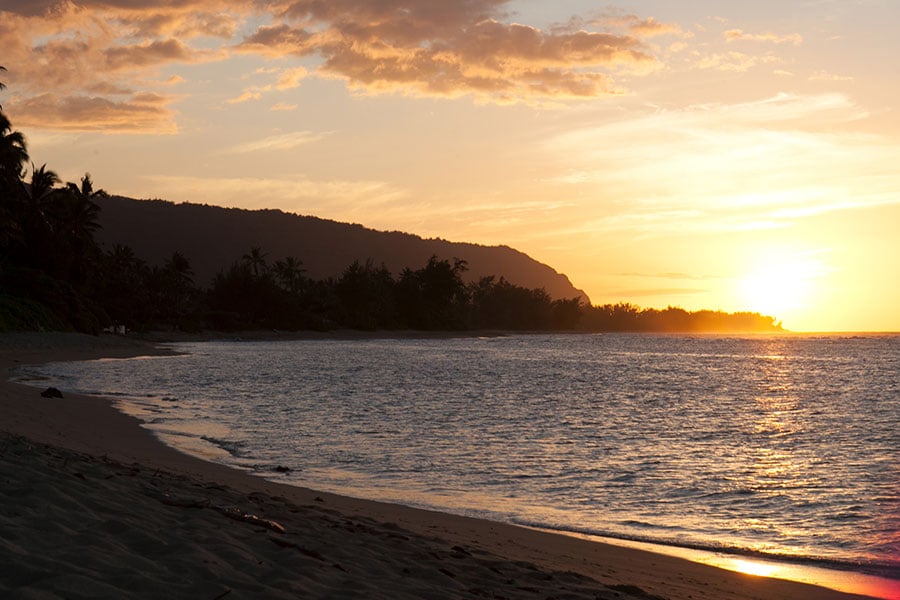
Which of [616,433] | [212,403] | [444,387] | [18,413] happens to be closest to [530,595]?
[18,413]

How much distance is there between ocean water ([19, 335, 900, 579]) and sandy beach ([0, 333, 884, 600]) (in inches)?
88.4

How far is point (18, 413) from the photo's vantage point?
19.8 m

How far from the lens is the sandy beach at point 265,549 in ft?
22.9

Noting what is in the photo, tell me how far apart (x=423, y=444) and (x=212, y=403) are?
1305cm

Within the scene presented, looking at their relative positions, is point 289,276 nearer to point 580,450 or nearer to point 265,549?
point 580,450

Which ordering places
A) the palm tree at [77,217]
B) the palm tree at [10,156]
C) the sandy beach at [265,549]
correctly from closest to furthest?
the sandy beach at [265,549], the palm tree at [10,156], the palm tree at [77,217]

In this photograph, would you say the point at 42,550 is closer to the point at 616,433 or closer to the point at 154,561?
the point at 154,561

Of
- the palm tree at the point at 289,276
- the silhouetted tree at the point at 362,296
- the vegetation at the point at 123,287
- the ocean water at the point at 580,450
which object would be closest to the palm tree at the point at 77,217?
the vegetation at the point at 123,287

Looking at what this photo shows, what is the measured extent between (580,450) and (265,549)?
1700cm

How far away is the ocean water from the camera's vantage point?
49.2 ft

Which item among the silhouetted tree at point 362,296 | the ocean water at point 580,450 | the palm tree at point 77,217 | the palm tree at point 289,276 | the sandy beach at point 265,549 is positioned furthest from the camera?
the silhouetted tree at point 362,296

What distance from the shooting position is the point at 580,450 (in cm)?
2455

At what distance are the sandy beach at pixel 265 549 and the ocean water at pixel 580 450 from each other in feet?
7.36

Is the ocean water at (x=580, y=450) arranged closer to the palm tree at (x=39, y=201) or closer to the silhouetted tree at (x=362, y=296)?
the palm tree at (x=39, y=201)
